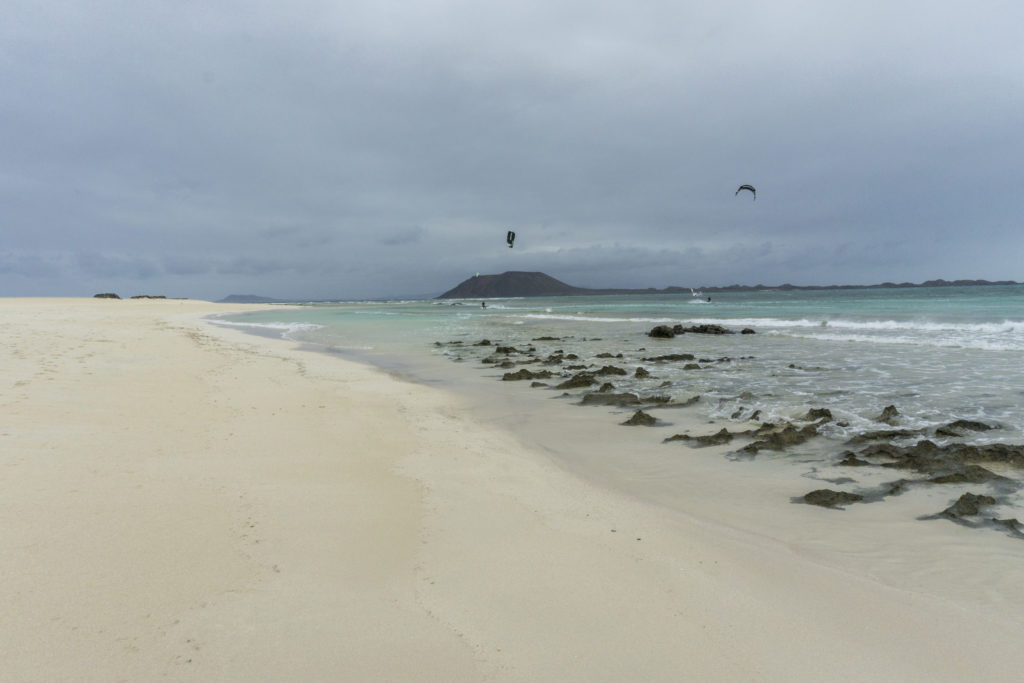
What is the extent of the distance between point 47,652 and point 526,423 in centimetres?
628

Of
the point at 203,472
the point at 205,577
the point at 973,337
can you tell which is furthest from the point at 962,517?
the point at 973,337

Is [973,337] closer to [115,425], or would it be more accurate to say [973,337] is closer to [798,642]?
[798,642]

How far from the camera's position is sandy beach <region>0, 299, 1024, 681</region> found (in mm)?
2453

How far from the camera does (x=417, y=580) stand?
3.15m

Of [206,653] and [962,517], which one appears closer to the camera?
[206,653]

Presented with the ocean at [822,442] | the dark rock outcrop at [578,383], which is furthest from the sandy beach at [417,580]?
the dark rock outcrop at [578,383]

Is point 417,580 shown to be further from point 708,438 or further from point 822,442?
point 822,442

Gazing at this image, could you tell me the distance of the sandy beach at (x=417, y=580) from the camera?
2.45 meters

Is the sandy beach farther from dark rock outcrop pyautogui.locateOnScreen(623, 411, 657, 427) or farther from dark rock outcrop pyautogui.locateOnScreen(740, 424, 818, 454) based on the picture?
dark rock outcrop pyautogui.locateOnScreen(623, 411, 657, 427)

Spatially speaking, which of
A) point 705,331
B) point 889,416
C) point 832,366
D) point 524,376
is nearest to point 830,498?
point 889,416

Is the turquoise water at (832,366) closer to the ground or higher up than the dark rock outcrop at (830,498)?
higher up

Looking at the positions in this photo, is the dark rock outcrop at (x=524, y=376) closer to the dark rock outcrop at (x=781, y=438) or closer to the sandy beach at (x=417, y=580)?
the dark rock outcrop at (x=781, y=438)

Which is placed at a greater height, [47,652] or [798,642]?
[47,652]

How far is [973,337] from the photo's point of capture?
1897 centimetres
